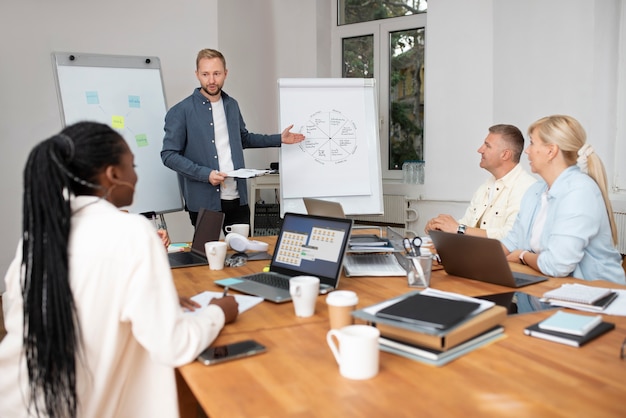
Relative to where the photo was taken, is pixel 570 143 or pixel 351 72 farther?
pixel 351 72

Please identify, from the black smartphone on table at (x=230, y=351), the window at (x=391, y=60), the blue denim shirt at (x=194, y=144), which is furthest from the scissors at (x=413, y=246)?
the window at (x=391, y=60)

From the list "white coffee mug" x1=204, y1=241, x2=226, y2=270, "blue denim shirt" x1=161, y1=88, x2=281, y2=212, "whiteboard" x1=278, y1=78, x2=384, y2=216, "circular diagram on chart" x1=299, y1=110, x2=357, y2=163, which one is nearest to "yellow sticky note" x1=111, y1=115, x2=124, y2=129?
"blue denim shirt" x1=161, y1=88, x2=281, y2=212

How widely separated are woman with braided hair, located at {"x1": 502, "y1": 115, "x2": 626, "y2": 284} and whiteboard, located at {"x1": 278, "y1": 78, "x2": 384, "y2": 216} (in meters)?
1.55

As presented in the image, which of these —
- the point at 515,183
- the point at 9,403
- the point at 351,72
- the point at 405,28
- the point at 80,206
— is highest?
the point at 405,28

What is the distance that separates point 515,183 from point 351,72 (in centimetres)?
291

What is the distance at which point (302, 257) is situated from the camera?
1.81m

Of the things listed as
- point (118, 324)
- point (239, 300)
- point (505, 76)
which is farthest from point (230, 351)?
point (505, 76)

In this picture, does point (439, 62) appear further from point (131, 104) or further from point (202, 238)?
Result: point (202, 238)

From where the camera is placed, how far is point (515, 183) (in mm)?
2828

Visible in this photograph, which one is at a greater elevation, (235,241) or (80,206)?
(80,206)

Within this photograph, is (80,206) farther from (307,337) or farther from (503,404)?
Result: (503,404)

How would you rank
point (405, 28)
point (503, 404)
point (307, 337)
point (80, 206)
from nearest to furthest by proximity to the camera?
point (503, 404), point (80, 206), point (307, 337), point (405, 28)

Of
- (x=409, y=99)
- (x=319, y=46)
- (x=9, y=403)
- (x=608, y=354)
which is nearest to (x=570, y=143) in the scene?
(x=608, y=354)

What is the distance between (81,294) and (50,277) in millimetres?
70
